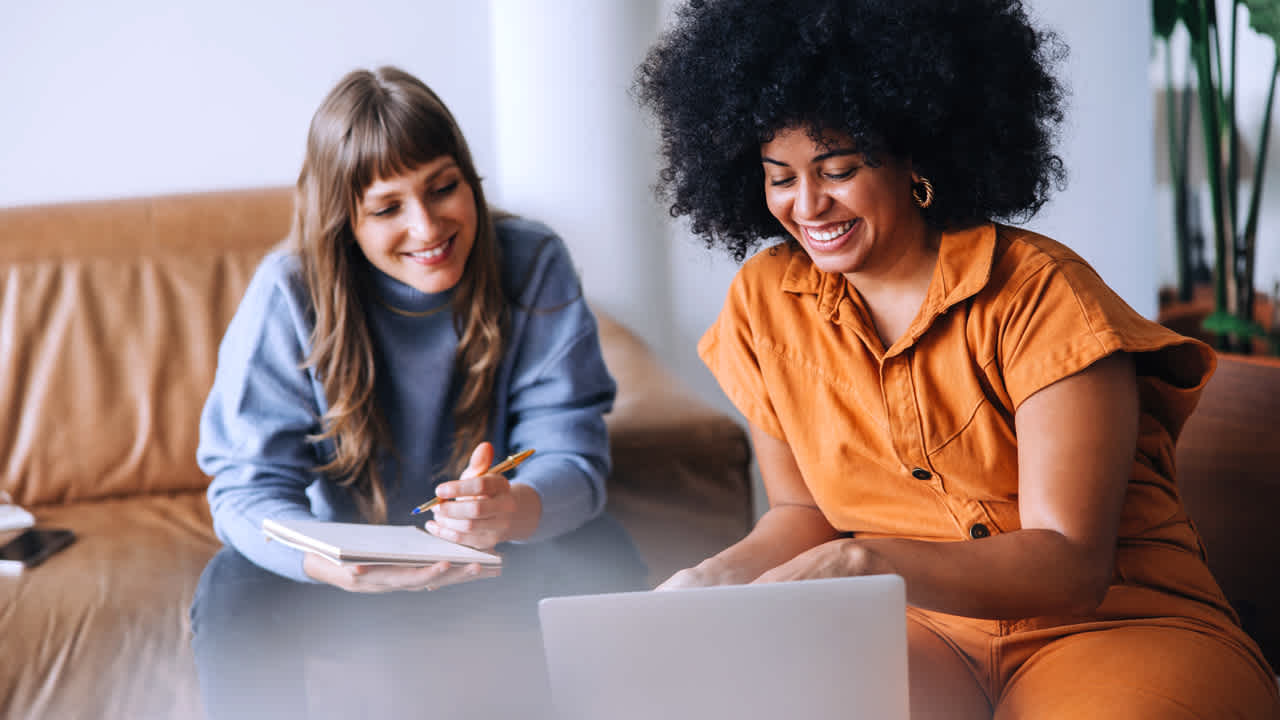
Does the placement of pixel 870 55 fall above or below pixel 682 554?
above

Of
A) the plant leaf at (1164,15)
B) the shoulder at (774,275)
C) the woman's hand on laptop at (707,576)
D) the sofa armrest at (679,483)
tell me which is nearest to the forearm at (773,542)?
the woman's hand on laptop at (707,576)

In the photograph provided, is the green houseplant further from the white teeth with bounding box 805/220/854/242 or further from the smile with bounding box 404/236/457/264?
the smile with bounding box 404/236/457/264

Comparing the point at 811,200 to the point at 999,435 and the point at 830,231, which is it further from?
the point at 999,435

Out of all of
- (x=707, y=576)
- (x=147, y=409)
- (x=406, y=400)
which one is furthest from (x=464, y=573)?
(x=147, y=409)

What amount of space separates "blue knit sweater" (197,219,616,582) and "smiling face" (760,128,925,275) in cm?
62

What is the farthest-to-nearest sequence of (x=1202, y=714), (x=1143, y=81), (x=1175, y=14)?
1. (x=1143, y=81)
2. (x=1175, y=14)
3. (x=1202, y=714)

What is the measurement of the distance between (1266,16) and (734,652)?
57.4 inches

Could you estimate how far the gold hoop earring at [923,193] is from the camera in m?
1.07

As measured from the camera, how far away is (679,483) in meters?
1.79

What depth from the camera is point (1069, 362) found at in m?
0.96

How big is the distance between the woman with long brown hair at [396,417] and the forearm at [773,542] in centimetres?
38

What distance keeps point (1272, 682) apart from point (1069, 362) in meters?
0.37

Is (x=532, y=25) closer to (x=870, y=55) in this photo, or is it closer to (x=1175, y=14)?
(x=1175, y=14)

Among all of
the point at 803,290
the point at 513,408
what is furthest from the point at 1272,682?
the point at 513,408
